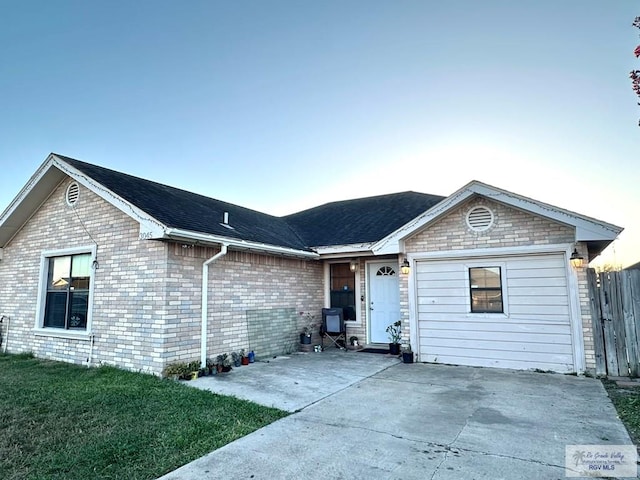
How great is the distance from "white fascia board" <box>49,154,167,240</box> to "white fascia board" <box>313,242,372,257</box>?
15.5 feet

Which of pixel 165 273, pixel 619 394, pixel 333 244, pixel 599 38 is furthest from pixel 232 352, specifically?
pixel 599 38

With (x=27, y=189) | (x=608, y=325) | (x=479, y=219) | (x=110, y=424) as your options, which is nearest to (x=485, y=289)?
(x=479, y=219)

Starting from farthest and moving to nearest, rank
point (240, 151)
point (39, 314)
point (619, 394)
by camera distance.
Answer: point (240, 151), point (39, 314), point (619, 394)

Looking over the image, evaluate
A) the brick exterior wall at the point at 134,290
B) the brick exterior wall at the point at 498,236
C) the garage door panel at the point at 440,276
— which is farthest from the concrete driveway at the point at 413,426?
the garage door panel at the point at 440,276

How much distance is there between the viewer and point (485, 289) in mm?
7625

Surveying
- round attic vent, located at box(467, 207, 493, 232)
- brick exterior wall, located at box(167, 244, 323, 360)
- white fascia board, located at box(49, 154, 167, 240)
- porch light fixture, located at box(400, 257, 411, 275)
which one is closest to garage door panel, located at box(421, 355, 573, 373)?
porch light fixture, located at box(400, 257, 411, 275)

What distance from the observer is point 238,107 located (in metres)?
11.0

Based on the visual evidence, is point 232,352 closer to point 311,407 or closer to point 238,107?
point 311,407

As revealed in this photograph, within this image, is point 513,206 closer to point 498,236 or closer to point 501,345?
point 498,236

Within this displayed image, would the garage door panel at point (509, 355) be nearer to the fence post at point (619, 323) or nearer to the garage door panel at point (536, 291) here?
the fence post at point (619, 323)

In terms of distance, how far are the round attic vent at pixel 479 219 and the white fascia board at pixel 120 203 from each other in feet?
20.2

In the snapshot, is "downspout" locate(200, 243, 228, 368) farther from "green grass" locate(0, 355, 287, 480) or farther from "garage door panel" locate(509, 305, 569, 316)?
"garage door panel" locate(509, 305, 569, 316)

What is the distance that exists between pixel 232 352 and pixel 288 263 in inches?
113

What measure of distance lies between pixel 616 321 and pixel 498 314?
190 cm
